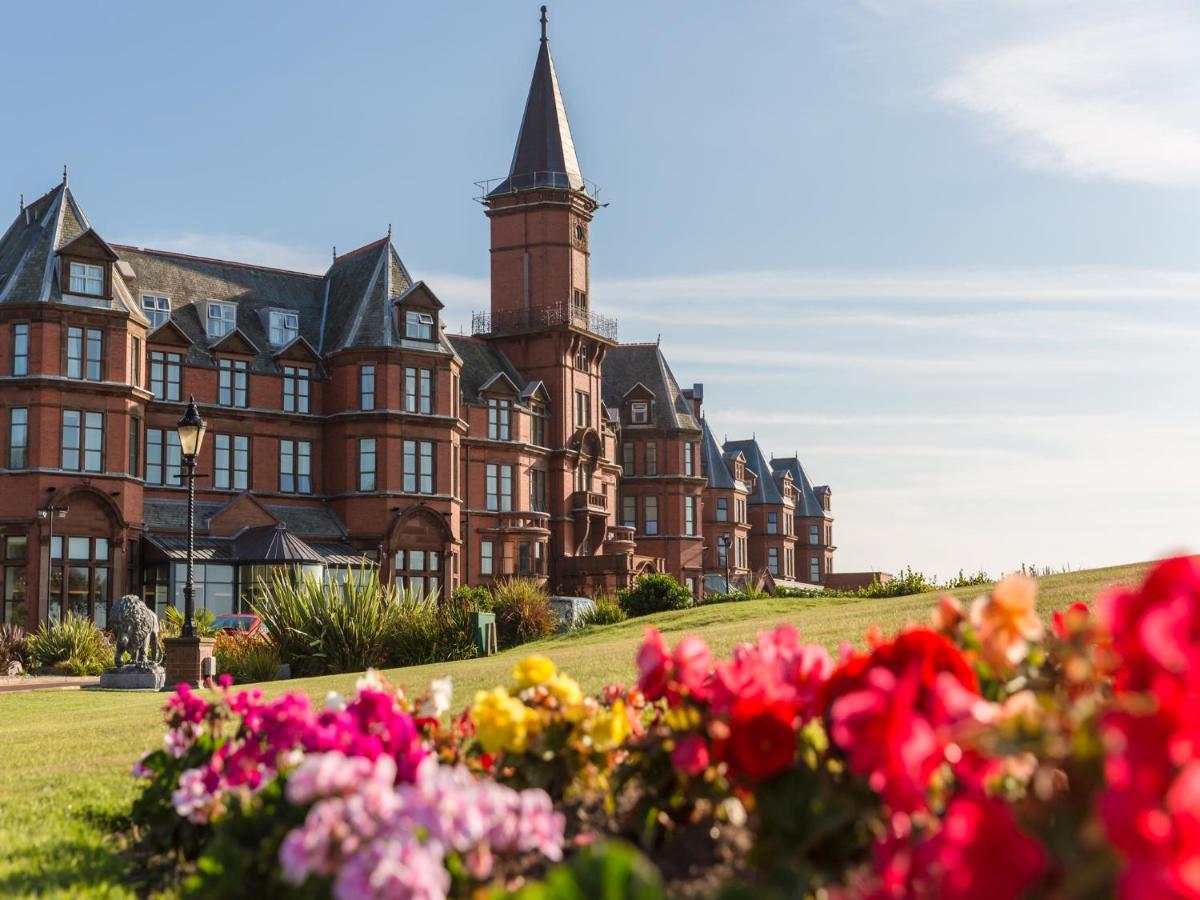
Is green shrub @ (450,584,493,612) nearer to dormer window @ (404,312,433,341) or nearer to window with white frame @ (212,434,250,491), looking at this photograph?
window with white frame @ (212,434,250,491)

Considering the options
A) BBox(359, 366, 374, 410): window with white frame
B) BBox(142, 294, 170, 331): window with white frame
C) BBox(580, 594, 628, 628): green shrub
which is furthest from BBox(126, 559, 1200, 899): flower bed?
BBox(359, 366, 374, 410): window with white frame

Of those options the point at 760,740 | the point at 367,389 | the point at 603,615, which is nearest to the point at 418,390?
the point at 367,389

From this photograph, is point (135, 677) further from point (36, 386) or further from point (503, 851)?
point (503, 851)

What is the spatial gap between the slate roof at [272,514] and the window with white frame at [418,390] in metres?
5.61

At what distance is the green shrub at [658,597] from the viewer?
4128 centimetres

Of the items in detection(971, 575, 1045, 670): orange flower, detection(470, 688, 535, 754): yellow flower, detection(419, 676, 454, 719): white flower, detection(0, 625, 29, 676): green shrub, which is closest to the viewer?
detection(971, 575, 1045, 670): orange flower

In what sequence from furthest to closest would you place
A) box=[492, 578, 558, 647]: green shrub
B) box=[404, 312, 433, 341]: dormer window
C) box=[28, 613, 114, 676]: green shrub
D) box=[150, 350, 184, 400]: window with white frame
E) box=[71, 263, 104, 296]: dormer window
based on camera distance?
box=[404, 312, 433, 341]: dormer window → box=[150, 350, 184, 400]: window with white frame → box=[71, 263, 104, 296]: dormer window → box=[28, 613, 114, 676]: green shrub → box=[492, 578, 558, 647]: green shrub

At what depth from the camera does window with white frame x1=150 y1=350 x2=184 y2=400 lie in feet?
165

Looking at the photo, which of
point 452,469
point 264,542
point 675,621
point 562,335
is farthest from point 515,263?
point 675,621

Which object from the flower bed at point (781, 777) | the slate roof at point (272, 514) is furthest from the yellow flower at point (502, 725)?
the slate roof at point (272, 514)

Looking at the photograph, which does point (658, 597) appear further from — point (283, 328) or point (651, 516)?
point (651, 516)

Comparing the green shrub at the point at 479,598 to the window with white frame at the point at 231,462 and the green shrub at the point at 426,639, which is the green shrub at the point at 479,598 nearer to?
the green shrub at the point at 426,639

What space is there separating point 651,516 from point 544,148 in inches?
890

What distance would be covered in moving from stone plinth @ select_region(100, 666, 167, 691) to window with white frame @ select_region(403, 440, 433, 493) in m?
27.5
